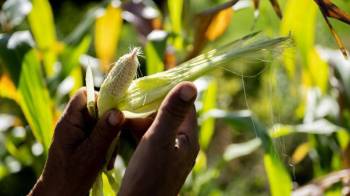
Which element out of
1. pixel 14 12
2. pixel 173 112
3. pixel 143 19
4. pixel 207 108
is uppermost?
pixel 173 112

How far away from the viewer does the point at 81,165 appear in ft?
2.02

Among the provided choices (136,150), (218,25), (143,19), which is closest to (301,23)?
(218,25)

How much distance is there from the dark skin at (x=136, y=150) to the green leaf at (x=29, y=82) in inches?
17.8

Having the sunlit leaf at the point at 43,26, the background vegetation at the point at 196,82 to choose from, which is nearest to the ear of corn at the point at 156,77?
the background vegetation at the point at 196,82

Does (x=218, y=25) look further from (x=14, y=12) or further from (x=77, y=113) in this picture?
(x=77, y=113)

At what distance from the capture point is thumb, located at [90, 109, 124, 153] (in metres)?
0.60

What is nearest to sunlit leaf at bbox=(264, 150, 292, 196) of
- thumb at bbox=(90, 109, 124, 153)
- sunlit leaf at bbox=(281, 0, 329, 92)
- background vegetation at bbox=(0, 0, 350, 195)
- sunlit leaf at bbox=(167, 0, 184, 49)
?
background vegetation at bbox=(0, 0, 350, 195)

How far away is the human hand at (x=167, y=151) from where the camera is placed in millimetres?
539

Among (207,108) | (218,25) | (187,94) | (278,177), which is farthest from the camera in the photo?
(207,108)

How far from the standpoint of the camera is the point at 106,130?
1.96 feet

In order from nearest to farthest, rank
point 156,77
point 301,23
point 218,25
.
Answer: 1. point 156,77
2. point 301,23
3. point 218,25

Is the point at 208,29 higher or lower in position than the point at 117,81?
lower

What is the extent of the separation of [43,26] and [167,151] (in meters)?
0.89

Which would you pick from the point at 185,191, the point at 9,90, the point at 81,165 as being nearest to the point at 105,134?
the point at 81,165
